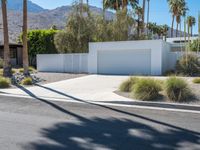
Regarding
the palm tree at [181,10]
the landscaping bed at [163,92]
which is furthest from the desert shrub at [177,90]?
the palm tree at [181,10]

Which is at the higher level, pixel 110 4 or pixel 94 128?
pixel 110 4

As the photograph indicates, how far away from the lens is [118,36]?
2798 centimetres

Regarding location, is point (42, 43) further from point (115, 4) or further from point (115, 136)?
point (115, 136)

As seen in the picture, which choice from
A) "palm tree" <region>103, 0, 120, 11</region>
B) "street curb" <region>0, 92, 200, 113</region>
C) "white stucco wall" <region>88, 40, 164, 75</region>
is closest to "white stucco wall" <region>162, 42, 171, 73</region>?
"white stucco wall" <region>88, 40, 164, 75</region>

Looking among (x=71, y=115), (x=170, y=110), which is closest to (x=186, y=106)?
(x=170, y=110)

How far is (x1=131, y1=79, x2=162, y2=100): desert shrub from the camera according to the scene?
10.9 metres

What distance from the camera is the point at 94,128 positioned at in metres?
7.35

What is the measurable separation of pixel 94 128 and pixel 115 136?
0.83m

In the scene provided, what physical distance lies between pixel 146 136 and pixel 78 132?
5.18 feet

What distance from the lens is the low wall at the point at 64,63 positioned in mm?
25422

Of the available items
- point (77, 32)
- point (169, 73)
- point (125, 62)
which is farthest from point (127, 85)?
point (77, 32)

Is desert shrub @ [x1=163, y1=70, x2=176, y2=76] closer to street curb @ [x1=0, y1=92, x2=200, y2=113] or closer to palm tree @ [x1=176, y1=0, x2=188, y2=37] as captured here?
street curb @ [x1=0, y1=92, x2=200, y2=113]

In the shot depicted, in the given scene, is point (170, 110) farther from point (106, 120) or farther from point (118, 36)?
point (118, 36)

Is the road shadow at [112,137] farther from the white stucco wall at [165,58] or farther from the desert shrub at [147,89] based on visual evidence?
the white stucco wall at [165,58]
